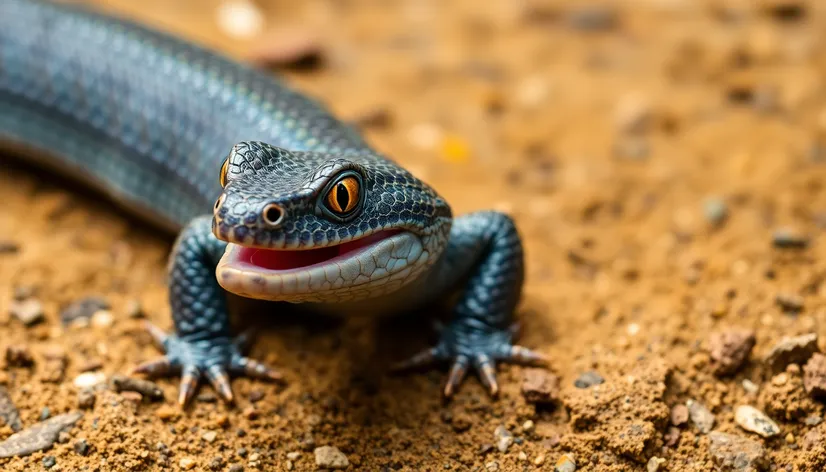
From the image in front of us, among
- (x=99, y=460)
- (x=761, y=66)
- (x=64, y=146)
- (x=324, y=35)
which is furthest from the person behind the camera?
(x=324, y=35)

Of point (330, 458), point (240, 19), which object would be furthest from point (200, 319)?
point (240, 19)

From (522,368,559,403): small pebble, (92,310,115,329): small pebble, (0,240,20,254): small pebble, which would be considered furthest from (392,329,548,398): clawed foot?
(0,240,20,254): small pebble

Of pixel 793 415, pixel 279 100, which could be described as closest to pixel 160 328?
pixel 279 100

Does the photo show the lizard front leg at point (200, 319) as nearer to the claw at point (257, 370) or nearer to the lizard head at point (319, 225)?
the claw at point (257, 370)

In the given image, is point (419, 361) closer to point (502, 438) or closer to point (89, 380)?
point (502, 438)

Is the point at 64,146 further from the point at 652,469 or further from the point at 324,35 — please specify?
the point at 652,469
